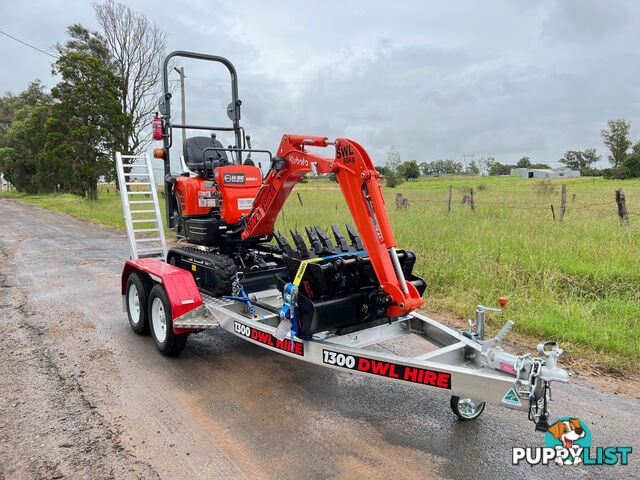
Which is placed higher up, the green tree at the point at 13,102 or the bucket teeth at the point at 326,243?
the green tree at the point at 13,102

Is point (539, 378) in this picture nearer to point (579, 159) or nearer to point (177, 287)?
point (177, 287)

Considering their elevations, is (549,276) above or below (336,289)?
below

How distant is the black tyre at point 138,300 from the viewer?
5.32 metres

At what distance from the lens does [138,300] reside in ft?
18.1

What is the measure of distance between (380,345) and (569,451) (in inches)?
91.5

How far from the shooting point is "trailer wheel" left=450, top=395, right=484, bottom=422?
3.49 meters

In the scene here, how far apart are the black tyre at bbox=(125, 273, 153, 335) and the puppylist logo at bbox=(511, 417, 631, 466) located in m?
4.17

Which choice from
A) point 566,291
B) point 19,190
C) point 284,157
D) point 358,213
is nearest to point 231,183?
point 284,157

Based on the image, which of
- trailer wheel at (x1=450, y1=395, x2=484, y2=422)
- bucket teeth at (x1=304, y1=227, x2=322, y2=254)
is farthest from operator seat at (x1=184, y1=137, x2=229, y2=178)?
trailer wheel at (x1=450, y1=395, x2=484, y2=422)

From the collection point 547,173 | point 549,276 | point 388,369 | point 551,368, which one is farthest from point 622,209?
point 547,173

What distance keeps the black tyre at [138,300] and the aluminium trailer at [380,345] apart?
1 cm

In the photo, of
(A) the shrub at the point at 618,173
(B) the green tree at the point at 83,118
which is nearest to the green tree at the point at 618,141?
(A) the shrub at the point at 618,173

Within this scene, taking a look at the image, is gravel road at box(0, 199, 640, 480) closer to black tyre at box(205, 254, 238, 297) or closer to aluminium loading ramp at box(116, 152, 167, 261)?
black tyre at box(205, 254, 238, 297)

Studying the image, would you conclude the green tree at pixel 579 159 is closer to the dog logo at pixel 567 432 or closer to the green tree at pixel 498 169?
the green tree at pixel 498 169
